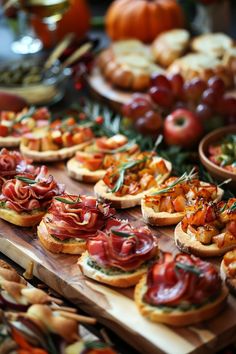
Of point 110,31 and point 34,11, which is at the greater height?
point 34,11

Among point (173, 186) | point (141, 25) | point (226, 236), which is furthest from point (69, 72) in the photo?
point (226, 236)

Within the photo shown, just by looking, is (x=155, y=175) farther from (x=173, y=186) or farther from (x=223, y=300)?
(x=223, y=300)

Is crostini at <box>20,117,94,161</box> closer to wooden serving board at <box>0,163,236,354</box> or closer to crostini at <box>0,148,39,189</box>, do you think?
crostini at <box>0,148,39,189</box>

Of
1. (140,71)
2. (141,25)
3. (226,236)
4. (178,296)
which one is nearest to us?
(178,296)

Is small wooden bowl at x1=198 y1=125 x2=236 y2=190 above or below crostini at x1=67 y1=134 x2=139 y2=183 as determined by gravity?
below

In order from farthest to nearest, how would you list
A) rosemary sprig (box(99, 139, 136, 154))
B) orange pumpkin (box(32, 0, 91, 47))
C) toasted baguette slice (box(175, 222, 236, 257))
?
orange pumpkin (box(32, 0, 91, 47)) → rosemary sprig (box(99, 139, 136, 154)) → toasted baguette slice (box(175, 222, 236, 257))

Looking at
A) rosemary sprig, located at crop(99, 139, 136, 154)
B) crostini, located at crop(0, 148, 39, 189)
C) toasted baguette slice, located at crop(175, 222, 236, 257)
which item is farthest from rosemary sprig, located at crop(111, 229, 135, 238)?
rosemary sprig, located at crop(99, 139, 136, 154)

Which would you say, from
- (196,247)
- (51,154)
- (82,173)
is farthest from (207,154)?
(196,247)

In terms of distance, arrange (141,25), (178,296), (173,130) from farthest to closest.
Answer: (141,25)
(173,130)
(178,296)
